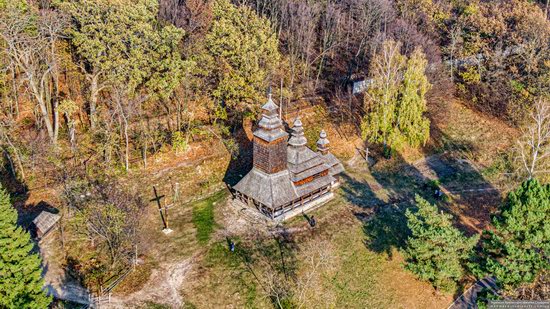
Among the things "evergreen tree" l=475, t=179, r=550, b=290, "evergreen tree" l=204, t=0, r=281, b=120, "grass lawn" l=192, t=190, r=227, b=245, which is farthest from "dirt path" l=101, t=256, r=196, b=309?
"evergreen tree" l=475, t=179, r=550, b=290

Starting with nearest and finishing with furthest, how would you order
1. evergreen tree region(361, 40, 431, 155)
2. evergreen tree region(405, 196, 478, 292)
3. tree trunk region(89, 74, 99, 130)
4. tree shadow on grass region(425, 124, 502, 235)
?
evergreen tree region(405, 196, 478, 292) < tree trunk region(89, 74, 99, 130) < tree shadow on grass region(425, 124, 502, 235) < evergreen tree region(361, 40, 431, 155)

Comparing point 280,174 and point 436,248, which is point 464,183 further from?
point 280,174

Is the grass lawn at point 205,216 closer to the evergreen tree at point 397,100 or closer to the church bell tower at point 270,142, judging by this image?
the church bell tower at point 270,142

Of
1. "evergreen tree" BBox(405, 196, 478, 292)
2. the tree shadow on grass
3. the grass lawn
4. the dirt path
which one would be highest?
"evergreen tree" BBox(405, 196, 478, 292)

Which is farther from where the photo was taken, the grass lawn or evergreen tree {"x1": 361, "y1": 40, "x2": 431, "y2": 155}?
evergreen tree {"x1": 361, "y1": 40, "x2": 431, "y2": 155}

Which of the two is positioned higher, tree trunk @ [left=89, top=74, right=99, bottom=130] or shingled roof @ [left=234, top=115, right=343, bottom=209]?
tree trunk @ [left=89, top=74, right=99, bottom=130]

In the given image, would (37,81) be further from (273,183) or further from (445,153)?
(445,153)

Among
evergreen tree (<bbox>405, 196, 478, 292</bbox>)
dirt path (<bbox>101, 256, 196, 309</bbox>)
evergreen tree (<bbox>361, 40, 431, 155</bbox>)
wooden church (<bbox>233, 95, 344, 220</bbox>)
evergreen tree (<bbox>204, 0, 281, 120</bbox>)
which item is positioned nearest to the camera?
dirt path (<bbox>101, 256, 196, 309</bbox>)

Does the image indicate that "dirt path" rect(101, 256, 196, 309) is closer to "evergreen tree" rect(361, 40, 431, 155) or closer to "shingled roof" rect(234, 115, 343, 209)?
"shingled roof" rect(234, 115, 343, 209)
